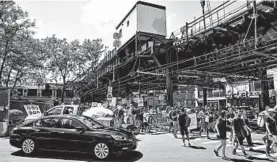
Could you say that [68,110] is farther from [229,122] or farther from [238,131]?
[238,131]

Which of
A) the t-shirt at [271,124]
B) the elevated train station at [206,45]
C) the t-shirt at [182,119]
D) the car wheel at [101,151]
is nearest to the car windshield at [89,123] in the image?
the car wheel at [101,151]

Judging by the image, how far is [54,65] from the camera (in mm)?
33969

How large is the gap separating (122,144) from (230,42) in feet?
36.0

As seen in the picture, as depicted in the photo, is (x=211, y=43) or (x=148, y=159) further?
(x=211, y=43)

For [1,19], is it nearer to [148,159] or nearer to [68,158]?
[68,158]

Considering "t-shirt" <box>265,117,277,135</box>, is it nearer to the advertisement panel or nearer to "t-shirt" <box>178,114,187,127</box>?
"t-shirt" <box>178,114,187,127</box>

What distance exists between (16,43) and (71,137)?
61.3 ft

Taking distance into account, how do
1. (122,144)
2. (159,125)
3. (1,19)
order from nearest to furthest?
1. (122,144)
2. (159,125)
3. (1,19)

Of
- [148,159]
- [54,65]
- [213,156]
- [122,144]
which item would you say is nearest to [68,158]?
[122,144]

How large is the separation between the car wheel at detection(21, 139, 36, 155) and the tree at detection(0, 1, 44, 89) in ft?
55.3

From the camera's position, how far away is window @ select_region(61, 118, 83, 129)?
795 centimetres

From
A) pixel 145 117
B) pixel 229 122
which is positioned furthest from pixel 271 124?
pixel 145 117

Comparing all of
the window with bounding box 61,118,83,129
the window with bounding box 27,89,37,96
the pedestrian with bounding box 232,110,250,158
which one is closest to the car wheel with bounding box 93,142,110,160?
the window with bounding box 61,118,83,129

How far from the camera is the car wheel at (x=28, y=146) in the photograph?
26.3ft
